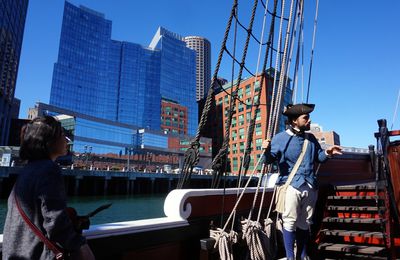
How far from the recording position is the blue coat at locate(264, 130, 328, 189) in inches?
121

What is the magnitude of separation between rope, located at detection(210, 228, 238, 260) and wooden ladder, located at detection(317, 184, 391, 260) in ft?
4.83

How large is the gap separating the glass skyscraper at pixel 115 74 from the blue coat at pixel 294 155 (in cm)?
10338

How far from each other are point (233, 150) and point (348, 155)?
6485 centimetres

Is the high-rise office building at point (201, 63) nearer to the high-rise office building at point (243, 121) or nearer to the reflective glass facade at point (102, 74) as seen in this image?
the reflective glass facade at point (102, 74)

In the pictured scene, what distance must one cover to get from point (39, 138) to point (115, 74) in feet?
400

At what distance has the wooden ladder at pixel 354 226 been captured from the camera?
360cm

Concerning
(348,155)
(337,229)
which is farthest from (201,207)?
(348,155)

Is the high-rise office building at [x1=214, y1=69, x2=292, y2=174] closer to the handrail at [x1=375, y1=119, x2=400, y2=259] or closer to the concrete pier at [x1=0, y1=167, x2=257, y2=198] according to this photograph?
the concrete pier at [x1=0, y1=167, x2=257, y2=198]

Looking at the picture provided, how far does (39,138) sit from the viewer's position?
5.19 ft

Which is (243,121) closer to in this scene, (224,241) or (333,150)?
(333,150)

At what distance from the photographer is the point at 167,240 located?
2789 millimetres

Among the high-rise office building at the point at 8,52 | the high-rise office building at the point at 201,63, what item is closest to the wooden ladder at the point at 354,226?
the high-rise office building at the point at 8,52

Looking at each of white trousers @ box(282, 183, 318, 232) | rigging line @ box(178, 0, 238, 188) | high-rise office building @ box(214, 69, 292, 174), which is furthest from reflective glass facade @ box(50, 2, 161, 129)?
white trousers @ box(282, 183, 318, 232)

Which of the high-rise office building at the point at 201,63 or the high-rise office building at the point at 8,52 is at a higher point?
the high-rise office building at the point at 201,63
